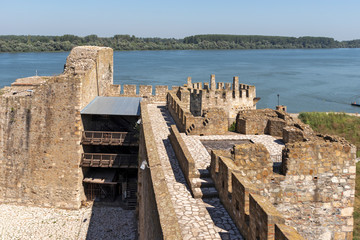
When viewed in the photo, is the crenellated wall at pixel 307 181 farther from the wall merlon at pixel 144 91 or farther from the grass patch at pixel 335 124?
the grass patch at pixel 335 124

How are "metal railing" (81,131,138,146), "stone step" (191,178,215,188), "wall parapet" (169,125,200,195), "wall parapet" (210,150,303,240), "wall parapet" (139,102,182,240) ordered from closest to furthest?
"wall parapet" (210,150,303,240) < "wall parapet" (139,102,182,240) < "stone step" (191,178,215,188) < "wall parapet" (169,125,200,195) < "metal railing" (81,131,138,146)

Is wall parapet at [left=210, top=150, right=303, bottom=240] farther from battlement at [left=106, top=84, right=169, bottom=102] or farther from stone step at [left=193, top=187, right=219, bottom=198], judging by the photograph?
battlement at [left=106, top=84, right=169, bottom=102]

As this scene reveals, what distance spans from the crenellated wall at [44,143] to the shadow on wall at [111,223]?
120cm

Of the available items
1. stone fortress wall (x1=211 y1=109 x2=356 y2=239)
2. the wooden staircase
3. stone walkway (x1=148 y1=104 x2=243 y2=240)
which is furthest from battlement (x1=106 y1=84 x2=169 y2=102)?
stone fortress wall (x1=211 y1=109 x2=356 y2=239)

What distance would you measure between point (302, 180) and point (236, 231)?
2388mm

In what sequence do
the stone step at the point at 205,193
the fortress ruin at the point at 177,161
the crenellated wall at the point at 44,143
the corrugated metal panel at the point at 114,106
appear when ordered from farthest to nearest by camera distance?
the corrugated metal panel at the point at 114,106, the crenellated wall at the point at 44,143, the stone step at the point at 205,193, the fortress ruin at the point at 177,161

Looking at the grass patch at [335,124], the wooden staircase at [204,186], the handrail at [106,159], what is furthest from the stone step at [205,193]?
the grass patch at [335,124]

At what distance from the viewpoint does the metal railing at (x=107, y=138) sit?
16.4 m

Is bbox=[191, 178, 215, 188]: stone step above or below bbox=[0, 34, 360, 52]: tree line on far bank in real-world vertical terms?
below

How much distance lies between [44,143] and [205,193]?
10.8 meters

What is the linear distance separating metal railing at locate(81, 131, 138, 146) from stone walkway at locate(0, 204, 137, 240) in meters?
2.90

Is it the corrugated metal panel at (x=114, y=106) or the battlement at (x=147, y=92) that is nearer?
the corrugated metal panel at (x=114, y=106)

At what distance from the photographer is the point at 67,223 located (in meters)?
15.2

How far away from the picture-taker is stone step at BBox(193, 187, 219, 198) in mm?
7496
